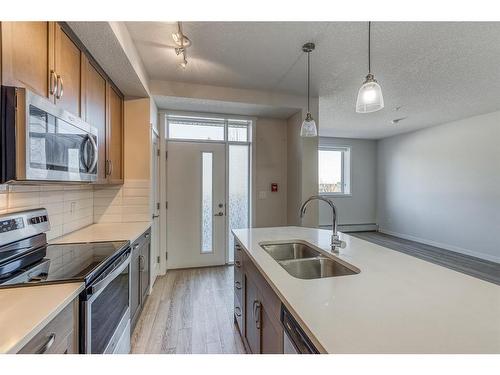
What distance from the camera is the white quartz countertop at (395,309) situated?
0.65m

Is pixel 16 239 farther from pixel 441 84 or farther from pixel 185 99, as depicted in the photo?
pixel 441 84

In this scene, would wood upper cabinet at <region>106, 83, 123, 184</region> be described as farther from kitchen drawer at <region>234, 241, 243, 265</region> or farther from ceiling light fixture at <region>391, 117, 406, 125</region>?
ceiling light fixture at <region>391, 117, 406, 125</region>

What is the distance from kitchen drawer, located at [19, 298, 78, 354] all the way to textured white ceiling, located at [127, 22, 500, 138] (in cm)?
202

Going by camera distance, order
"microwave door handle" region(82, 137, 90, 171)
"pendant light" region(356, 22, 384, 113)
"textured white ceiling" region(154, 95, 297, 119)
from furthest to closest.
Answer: "textured white ceiling" region(154, 95, 297, 119) → "microwave door handle" region(82, 137, 90, 171) → "pendant light" region(356, 22, 384, 113)

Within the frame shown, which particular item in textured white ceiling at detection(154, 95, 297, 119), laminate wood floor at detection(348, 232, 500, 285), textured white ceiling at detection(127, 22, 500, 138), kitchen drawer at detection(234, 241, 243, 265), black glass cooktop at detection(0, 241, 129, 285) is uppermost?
textured white ceiling at detection(127, 22, 500, 138)

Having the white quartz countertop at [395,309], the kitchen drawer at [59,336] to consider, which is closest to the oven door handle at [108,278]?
the kitchen drawer at [59,336]

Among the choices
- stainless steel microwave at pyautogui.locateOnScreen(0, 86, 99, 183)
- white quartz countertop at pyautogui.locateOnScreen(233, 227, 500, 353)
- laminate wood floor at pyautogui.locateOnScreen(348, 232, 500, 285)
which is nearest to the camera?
white quartz countertop at pyautogui.locateOnScreen(233, 227, 500, 353)

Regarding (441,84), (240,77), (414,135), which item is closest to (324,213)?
(414,135)

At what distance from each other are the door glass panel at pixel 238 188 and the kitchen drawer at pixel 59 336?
9.08ft

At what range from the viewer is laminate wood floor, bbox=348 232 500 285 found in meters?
3.39

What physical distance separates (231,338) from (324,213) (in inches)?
184

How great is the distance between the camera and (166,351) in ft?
6.02

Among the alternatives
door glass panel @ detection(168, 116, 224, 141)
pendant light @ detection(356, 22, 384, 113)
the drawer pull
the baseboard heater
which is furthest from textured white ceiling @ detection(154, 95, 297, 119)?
the baseboard heater

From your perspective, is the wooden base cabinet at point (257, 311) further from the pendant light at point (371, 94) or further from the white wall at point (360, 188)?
the white wall at point (360, 188)
